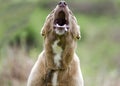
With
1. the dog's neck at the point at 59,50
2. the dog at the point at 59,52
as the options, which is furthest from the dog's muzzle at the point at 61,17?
the dog's neck at the point at 59,50

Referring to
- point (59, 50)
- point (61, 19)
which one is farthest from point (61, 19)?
point (59, 50)

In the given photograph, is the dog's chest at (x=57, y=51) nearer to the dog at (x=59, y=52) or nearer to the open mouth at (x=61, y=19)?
the dog at (x=59, y=52)

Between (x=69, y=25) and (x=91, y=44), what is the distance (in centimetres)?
1563

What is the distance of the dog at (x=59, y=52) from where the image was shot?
10.4m

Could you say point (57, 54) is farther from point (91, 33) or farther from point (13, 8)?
point (91, 33)

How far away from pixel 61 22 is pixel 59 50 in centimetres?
35

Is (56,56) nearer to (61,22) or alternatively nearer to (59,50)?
(59,50)

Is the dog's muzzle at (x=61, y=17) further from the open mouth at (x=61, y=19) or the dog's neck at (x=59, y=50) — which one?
the dog's neck at (x=59, y=50)

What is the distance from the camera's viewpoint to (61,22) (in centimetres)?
1039

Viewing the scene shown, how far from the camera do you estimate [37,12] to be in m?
31.5

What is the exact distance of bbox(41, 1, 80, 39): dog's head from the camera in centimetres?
1029

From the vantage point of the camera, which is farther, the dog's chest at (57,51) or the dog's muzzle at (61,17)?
the dog's chest at (57,51)

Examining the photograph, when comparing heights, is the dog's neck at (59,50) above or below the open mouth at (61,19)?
below

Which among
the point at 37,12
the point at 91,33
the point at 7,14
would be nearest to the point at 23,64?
the point at 7,14
